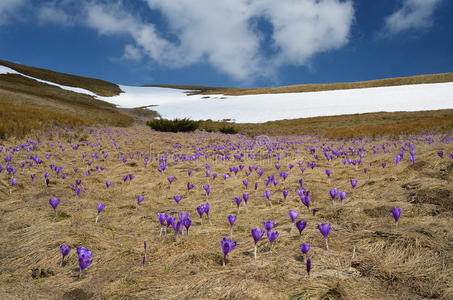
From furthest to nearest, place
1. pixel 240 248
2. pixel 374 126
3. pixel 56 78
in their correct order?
pixel 56 78 < pixel 374 126 < pixel 240 248

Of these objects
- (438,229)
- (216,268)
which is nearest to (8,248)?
(216,268)

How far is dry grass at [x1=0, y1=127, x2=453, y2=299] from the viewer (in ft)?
6.10

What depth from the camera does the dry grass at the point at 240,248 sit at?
1.86 m

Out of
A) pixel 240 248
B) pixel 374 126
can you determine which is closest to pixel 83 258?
pixel 240 248

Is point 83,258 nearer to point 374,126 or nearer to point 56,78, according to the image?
point 374,126

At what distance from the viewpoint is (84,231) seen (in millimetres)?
3008

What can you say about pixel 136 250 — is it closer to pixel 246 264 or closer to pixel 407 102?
pixel 246 264

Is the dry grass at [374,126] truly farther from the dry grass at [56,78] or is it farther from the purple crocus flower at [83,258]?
the dry grass at [56,78]

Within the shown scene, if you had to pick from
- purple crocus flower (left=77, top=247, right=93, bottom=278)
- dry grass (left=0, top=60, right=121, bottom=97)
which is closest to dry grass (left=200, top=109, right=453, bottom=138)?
purple crocus flower (left=77, top=247, right=93, bottom=278)

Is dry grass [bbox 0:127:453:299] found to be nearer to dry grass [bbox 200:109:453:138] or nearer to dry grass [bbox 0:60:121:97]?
dry grass [bbox 200:109:453:138]

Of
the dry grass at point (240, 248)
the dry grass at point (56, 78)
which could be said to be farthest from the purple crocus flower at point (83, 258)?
the dry grass at point (56, 78)

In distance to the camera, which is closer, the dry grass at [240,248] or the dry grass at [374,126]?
the dry grass at [240,248]

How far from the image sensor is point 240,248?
2.64 m

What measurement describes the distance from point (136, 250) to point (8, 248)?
4.65 feet
